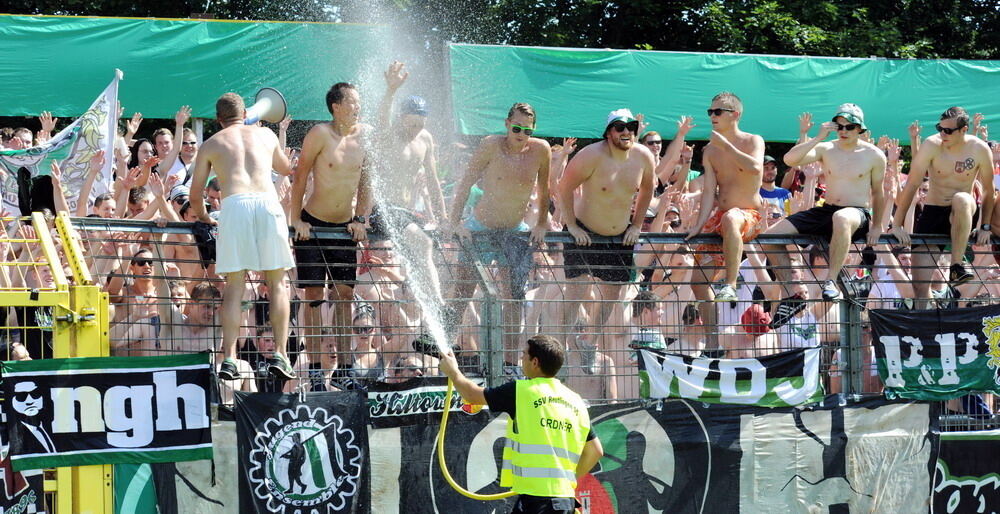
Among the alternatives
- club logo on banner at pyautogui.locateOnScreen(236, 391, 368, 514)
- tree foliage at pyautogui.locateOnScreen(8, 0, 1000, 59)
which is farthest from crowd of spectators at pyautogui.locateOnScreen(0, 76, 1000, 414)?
tree foliage at pyautogui.locateOnScreen(8, 0, 1000, 59)

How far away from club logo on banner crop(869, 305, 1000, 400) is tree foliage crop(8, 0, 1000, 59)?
36.0 ft

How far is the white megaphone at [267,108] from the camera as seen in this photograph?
8.16m

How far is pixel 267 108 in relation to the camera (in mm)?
8258

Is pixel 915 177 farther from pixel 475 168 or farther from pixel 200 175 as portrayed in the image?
pixel 200 175

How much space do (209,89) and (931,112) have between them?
8.37 m

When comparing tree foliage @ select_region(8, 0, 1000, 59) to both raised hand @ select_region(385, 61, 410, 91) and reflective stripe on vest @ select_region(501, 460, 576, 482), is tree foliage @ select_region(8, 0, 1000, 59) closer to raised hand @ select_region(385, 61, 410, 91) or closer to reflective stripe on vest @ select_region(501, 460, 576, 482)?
raised hand @ select_region(385, 61, 410, 91)

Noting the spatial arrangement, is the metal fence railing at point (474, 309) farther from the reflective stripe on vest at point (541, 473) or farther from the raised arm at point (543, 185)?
the reflective stripe on vest at point (541, 473)

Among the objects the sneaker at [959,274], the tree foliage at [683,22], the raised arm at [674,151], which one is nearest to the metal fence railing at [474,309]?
the sneaker at [959,274]

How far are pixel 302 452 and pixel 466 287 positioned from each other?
1949mm

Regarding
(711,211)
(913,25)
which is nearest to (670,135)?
(711,211)

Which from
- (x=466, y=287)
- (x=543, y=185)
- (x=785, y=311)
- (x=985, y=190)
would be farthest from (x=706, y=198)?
(x=985, y=190)

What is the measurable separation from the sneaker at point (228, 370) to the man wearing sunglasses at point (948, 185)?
18.4 feet

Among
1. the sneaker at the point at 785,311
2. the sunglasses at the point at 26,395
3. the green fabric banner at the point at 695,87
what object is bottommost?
the sunglasses at the point at 26,395

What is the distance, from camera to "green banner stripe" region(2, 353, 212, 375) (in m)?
6.66
